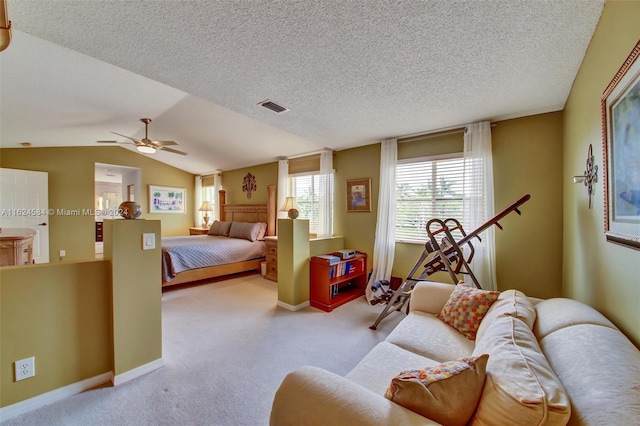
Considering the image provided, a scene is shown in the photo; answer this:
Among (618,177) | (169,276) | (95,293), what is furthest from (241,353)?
(618,177)

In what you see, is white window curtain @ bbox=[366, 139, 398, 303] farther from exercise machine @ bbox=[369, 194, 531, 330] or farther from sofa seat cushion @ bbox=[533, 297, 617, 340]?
sofa seat cushion @ bbox=[533, 297, 617, 340]

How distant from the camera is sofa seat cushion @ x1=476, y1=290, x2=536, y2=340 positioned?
4.73ft

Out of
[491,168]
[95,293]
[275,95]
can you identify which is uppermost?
[275,95]

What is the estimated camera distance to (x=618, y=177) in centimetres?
120

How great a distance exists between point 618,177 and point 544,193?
188cm

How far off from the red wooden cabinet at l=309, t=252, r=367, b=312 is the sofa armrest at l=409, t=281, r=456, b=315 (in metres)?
1.31

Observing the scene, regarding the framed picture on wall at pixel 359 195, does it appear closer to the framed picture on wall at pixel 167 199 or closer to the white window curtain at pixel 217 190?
the white window curtain at pixel 217 190

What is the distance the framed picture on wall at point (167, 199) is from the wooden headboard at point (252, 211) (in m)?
1.40

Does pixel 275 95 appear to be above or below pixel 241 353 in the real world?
above

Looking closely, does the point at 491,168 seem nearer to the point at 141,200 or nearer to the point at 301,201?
the point at 301,201

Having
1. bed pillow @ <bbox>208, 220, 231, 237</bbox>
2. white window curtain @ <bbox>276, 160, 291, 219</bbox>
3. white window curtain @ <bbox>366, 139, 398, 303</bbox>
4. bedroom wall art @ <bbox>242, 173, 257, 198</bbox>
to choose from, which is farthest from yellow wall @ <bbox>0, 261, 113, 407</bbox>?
bedroom wall art @ <bbox>242, 173, 257, 198</bbox>

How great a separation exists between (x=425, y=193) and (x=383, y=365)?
2630 mm

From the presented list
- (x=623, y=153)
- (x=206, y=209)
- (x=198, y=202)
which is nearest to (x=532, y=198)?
(x=623, y=153)

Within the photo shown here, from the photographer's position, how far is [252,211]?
240 inches
